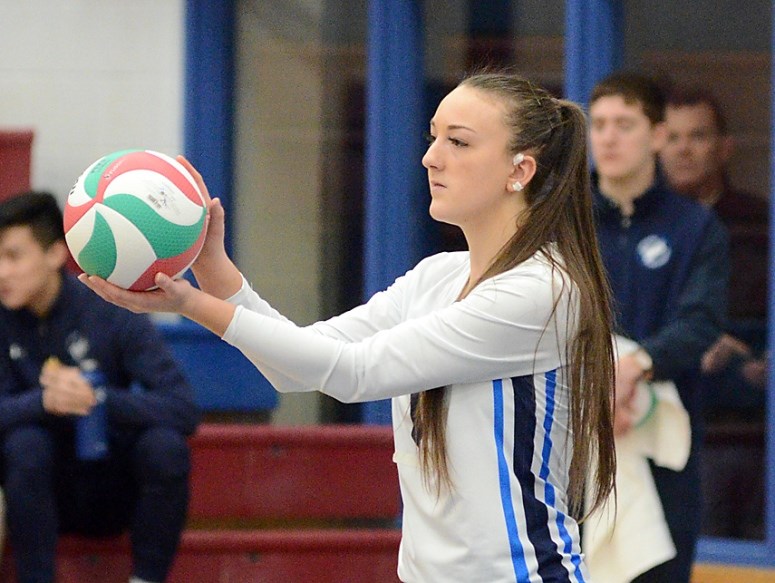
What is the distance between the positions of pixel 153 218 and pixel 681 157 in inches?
128

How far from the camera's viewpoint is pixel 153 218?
9.06 ft

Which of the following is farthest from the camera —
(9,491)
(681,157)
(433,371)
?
(681,157)

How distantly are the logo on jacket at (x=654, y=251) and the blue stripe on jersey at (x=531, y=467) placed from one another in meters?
1.78

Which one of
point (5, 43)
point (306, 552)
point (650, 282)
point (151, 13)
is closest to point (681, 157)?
point (650, 282)

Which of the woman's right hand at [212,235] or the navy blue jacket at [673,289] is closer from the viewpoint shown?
the woman's right hand at [212,235]

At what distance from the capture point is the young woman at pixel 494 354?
8.61ft

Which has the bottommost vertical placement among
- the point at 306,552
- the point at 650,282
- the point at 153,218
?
the point at 306,552

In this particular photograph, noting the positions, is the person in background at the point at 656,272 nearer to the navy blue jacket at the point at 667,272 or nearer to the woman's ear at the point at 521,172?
the navy blue jacket at the point at 667,272

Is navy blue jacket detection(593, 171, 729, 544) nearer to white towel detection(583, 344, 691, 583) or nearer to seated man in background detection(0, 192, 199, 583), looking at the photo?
white towel detection(583, 344, 691, 583)

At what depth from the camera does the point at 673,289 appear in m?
4.42

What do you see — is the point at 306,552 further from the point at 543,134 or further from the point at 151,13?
the point at 543,134

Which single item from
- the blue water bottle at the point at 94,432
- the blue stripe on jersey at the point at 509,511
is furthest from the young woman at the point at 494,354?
the blue water bottle at the point at 94,432

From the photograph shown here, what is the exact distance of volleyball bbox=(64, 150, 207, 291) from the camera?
8.82ft

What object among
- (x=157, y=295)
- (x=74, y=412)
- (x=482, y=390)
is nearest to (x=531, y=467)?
(x=482, y=390)
